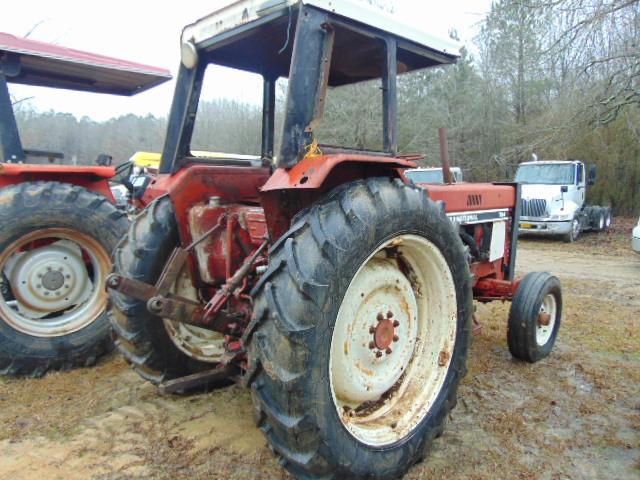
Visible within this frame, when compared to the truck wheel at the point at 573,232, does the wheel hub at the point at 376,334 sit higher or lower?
higher

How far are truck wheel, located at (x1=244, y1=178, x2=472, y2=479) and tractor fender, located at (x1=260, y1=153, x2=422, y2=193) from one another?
11cm

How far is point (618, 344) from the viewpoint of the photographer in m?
4.21

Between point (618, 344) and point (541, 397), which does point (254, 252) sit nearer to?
point (541, 397)

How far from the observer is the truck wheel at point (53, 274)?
347 centimetres

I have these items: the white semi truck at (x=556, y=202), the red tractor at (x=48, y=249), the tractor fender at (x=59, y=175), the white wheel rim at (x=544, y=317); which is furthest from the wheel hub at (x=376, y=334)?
the white semi truck at (x=556, y=202)

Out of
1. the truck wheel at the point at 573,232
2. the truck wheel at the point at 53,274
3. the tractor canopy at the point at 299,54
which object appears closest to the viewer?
the tractor canopy at the point at 299,54

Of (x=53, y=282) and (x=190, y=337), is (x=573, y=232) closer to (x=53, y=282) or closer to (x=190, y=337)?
(x=190, y=337)

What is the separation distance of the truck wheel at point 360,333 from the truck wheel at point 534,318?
1.20 meters

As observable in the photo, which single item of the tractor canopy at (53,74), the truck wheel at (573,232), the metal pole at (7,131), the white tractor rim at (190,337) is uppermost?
the tractor canopy at (53,74)

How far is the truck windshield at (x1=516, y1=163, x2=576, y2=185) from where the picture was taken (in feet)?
40.4

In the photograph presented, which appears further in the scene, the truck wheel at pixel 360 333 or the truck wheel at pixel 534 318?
the truck wheel at pixel 534 318

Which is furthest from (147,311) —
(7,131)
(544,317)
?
(544,317)

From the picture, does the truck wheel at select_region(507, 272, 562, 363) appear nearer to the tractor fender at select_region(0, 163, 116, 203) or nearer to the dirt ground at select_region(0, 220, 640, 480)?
the dirt ground at select_region(0, 220, 640, 480)

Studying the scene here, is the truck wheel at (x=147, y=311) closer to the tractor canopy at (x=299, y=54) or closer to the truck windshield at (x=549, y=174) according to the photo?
the tractor canopy at (x=299, y=54)
